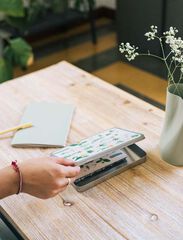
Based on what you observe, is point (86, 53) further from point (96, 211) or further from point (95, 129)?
point (96, 211)

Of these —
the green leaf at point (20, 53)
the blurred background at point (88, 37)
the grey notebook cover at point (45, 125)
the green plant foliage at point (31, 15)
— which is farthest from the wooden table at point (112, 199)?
the green plant foliage at point (31, 15)

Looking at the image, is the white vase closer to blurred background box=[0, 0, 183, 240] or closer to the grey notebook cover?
the grey notebook cover

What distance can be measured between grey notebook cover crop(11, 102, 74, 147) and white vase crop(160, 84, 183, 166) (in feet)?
0.95

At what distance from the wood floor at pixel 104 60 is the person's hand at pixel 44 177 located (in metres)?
1.72

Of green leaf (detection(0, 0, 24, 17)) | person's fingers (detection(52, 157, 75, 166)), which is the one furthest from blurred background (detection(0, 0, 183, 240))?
person's fingers (detection(52, 157, 75, 166))

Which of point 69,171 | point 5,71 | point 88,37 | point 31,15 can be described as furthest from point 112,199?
point 88,37

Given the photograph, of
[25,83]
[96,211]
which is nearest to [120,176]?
[96,211]

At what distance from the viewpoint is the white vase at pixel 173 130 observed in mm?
941

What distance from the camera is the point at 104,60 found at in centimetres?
327

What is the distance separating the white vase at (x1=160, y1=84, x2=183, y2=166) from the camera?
0.94 meters

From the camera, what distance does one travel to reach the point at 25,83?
4.75ft

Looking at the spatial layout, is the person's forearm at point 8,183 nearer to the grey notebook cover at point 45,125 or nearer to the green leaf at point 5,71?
the grey notebook cover at point 45,125

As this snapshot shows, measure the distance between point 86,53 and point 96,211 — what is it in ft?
8.81

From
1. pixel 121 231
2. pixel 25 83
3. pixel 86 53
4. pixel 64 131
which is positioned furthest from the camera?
pixel 86 53
